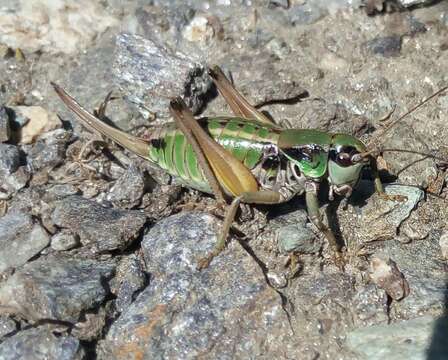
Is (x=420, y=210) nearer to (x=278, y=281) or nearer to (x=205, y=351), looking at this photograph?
(x=278, y=281)

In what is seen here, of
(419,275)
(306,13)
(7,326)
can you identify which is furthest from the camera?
(306,13)

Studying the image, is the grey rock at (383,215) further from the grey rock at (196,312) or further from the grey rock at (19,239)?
the grey rock at (19,239)

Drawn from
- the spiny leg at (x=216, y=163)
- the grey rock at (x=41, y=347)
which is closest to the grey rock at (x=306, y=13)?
the spiny leg at (x=216, y=163)

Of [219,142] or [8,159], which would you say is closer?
[219,142]

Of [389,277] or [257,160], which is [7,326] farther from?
[389,277]

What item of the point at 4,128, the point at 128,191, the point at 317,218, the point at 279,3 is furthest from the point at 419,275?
the point at 4,128
